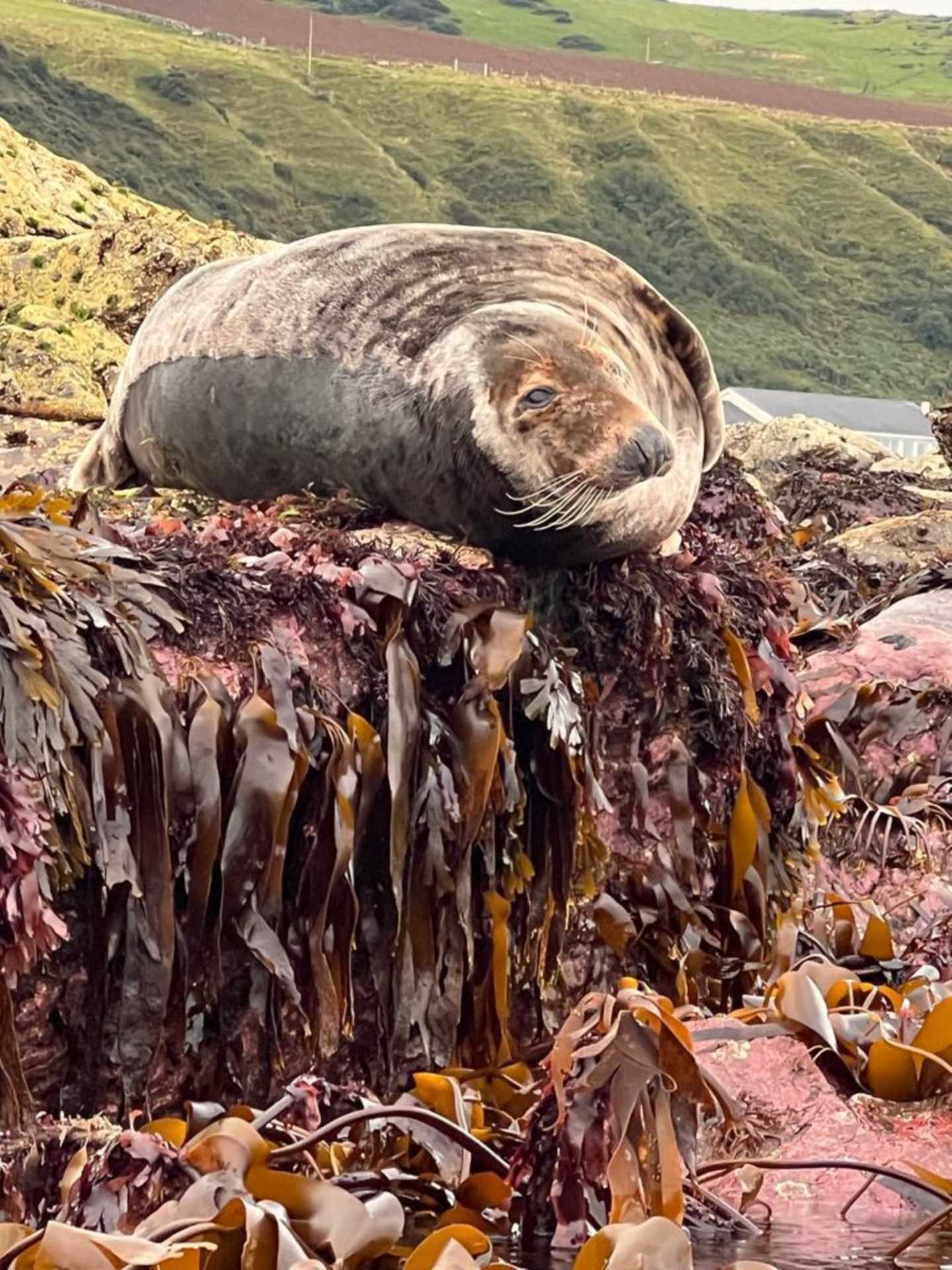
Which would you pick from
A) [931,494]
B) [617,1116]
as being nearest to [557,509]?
[617,1116]

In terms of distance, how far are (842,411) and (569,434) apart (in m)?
52.4

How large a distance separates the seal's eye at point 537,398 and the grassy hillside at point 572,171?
7195cm

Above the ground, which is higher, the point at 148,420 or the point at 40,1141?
the point at 148,420

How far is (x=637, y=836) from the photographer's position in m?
5.19

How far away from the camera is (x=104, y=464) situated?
259 inches

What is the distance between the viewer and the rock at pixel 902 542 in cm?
1113

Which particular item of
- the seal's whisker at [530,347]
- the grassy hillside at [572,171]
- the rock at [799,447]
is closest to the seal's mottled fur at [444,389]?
the seal's whisker at [530,347]

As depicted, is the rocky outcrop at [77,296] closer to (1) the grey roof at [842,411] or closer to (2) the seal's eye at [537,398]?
(2) the seal's eye at [537,398]

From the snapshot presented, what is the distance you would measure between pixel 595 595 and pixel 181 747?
4.46ft

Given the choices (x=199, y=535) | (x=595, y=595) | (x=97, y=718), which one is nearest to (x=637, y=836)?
(x=595, y=595)

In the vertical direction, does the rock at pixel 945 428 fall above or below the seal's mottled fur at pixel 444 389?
below

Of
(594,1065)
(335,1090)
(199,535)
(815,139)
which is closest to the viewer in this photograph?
(594,1065)

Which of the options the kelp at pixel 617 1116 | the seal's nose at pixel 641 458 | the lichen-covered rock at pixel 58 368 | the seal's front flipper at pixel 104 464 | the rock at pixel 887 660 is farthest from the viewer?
the lichen-covered rock at pixel 58 368

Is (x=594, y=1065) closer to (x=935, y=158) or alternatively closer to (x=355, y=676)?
(x=355, y=676)
